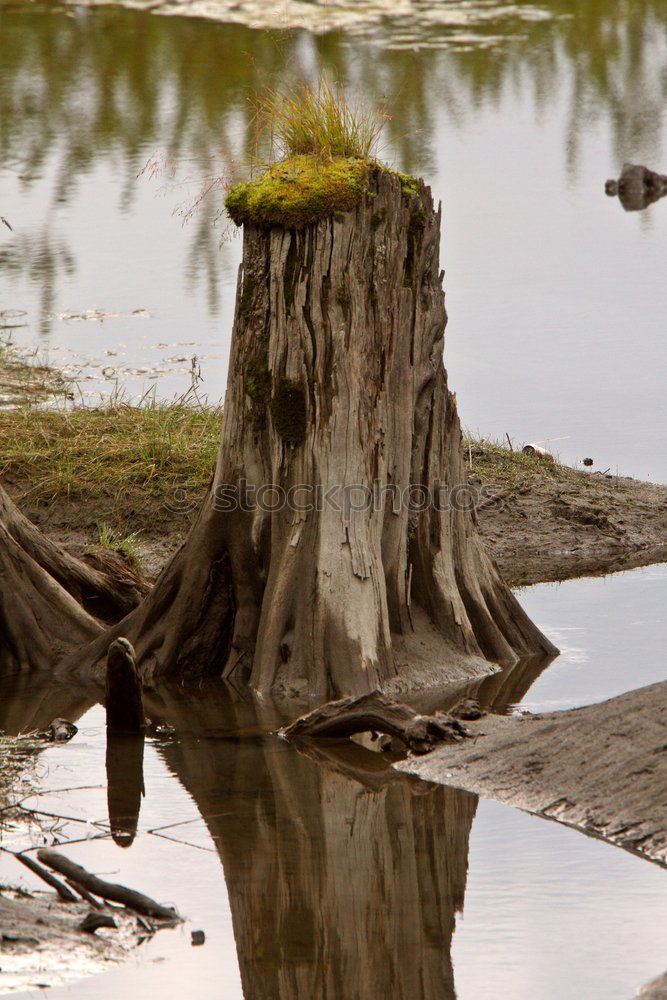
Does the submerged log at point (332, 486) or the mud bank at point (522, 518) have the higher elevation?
the submerged log at point (332, 486)

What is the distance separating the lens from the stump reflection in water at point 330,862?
542 centimetres

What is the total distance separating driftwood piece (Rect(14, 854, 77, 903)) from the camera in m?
5.68

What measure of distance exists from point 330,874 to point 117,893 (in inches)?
36.4

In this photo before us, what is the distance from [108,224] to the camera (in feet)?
67.5

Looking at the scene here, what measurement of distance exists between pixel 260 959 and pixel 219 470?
3537 millimetres

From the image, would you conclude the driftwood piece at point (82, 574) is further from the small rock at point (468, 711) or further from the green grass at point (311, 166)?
the small rock at point (468, 711)

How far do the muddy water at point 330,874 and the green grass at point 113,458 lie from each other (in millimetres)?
2957

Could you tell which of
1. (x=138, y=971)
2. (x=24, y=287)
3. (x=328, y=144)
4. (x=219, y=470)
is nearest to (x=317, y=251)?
(x=328, y=144)

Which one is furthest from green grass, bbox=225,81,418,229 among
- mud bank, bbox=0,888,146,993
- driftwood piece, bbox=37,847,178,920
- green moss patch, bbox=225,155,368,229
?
mud bank, bbox=0,888,146,993

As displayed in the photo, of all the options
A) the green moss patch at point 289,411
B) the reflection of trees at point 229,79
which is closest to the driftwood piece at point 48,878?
the green moss patch at point 289,411

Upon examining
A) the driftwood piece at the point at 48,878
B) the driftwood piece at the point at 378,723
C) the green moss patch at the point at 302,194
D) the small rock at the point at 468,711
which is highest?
the green moss patch at the point at 302,194

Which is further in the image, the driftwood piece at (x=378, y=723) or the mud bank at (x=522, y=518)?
the mud bank at (x=522, y=518)

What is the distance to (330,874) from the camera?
6.21 meters

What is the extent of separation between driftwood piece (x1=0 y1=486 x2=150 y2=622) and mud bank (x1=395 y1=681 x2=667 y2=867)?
2747 mm
